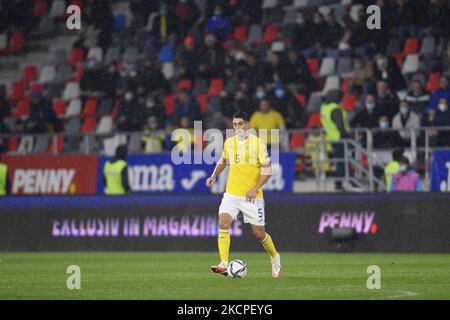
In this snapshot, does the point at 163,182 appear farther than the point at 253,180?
Yes

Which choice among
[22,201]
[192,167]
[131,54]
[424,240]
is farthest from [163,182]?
[131,54]

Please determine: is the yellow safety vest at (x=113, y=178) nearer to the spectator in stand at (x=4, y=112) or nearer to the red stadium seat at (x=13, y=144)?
the red stadium seat at (x=13, y=144)

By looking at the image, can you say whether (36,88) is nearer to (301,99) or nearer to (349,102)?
(301,99)

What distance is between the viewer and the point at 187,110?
30.0 metres

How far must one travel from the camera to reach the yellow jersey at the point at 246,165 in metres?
16.8

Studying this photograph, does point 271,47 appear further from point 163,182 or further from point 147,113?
point 163,182

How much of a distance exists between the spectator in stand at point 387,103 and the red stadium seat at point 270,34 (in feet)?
21.4

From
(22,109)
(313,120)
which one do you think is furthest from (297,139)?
(22,109)

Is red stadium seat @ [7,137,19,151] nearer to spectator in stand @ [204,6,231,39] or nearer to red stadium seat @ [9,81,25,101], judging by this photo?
red stadium seat @ [9,81,25,101]

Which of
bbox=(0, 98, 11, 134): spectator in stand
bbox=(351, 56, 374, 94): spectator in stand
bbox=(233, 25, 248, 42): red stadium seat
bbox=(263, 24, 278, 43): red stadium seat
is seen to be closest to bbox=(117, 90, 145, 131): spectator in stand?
bbox=(233, 25, 248, 42): red stadium seat

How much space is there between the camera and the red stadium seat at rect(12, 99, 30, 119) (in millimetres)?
35312

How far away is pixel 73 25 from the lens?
1425 inches

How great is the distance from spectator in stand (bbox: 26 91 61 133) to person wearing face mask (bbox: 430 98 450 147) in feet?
36.3

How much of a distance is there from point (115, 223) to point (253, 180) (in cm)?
900
